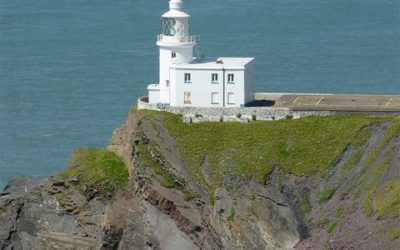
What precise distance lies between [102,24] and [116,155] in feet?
222

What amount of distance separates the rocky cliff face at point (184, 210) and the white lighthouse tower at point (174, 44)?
10.6ft

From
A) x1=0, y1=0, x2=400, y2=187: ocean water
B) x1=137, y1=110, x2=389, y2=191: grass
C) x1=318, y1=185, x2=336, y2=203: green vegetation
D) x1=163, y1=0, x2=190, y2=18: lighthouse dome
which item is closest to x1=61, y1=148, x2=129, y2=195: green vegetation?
x1=137, y1=110, x2=389, y2=191: grass

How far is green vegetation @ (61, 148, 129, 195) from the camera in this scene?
67625 mm

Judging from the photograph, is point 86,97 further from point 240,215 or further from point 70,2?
point 70,2

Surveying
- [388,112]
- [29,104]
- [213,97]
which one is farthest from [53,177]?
[29,104]


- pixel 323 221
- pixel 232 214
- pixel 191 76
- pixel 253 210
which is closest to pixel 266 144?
pixel 253 210

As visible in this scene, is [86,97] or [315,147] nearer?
[315,147]

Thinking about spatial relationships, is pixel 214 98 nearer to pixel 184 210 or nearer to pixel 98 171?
pixel 98 171

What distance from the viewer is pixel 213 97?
233ft

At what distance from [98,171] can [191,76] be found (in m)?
6.33

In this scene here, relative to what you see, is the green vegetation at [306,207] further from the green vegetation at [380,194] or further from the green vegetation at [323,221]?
the green vegetation at [380,194]

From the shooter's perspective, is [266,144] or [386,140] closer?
[386,140]

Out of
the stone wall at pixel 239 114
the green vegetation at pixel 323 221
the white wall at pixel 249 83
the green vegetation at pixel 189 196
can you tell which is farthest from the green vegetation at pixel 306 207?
the white wall at pixel 249 83

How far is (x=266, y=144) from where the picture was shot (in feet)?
222
